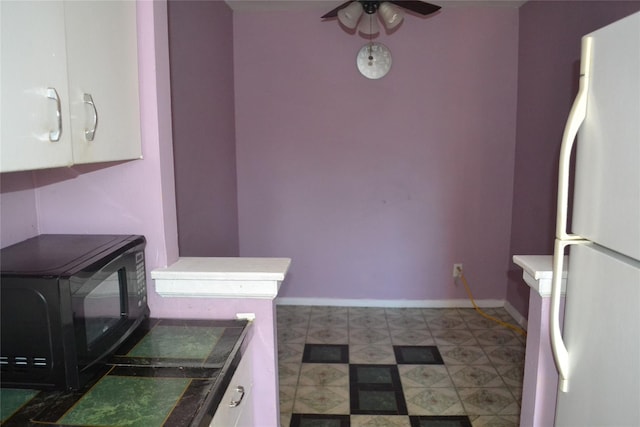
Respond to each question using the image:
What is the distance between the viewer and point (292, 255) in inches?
152

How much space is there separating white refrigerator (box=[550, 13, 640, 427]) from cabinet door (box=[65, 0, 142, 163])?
3.73ft

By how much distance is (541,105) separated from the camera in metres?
3.14

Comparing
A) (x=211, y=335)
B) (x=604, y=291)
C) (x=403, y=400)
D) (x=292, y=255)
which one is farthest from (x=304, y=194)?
(x=604, y=291)

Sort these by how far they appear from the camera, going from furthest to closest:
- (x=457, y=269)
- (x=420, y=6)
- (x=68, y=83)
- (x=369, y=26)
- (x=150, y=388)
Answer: (x=457, y=269)
(x=369, y=26)
(x=420, y=6)
(x=150, y=388)
(x=68, y=83)

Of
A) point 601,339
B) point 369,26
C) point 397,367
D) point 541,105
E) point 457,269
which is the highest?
point 369,26

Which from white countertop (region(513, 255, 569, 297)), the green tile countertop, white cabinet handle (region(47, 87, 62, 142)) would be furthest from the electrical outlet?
white cabinet handle (region(47, 87, 62, 142))

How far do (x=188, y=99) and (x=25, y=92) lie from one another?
1.88m

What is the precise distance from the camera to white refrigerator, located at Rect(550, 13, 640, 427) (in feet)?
3.13

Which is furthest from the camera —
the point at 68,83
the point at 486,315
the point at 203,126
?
the point at 486,315

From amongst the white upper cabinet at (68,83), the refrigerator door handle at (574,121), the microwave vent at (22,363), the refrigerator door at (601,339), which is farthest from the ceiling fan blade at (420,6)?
the microwave vent at (22,363)

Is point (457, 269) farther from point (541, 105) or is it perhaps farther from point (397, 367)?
point (541, 105)

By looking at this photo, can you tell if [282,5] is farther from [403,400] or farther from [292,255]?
[403,400]

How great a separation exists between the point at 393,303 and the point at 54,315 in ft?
10.1

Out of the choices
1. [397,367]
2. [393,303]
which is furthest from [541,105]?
[397,367]
